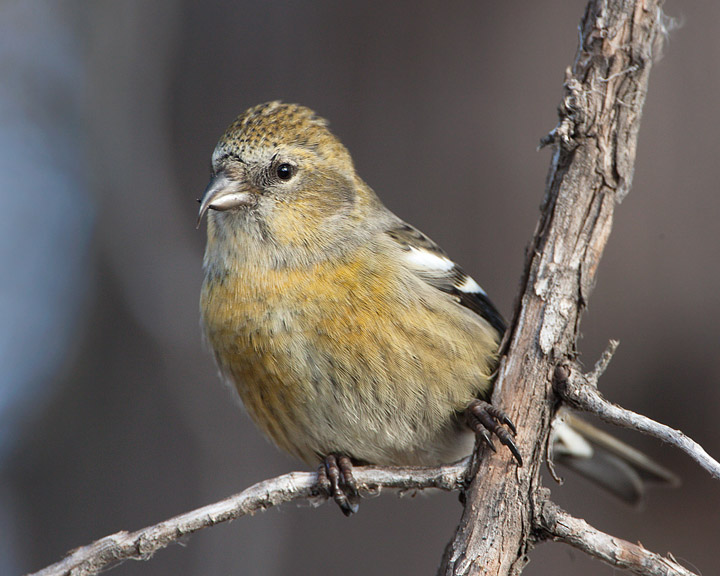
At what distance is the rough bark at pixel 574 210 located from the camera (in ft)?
8.30

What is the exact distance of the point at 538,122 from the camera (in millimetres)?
4543

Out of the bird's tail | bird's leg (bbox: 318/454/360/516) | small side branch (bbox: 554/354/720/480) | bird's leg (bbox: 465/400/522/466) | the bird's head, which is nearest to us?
small side branch (bbox: 554/354/720/480)

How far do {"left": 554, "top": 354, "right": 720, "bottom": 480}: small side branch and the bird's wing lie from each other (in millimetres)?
1133

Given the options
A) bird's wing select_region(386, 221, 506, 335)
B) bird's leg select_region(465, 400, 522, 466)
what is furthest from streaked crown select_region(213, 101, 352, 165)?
bird's leg select_region(465, 400, 522, 466)

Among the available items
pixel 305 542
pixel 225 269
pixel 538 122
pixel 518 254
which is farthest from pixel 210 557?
pixel 538 122

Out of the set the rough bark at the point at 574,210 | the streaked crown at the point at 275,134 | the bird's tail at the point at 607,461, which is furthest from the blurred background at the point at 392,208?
the rough bark at the point at 574,210

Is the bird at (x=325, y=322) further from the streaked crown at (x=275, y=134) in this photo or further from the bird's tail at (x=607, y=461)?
the bird's tail at (x=607, y=461)

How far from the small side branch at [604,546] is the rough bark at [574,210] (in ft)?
0.48

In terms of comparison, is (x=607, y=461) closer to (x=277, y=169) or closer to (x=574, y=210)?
(x=574, y=210)

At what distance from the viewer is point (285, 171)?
347 cm

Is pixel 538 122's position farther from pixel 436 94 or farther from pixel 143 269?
pixel 143 269

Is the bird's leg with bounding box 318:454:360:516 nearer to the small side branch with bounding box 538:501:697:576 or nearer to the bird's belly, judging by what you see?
the bird's belly

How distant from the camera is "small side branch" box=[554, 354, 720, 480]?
2070 mm

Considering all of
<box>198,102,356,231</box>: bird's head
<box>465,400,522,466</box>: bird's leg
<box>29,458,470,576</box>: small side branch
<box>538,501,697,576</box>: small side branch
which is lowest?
<box>29,458,470,576</box>: small side branch
